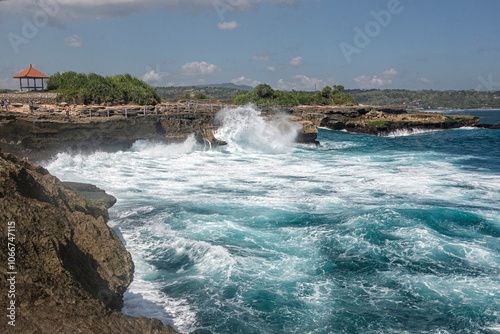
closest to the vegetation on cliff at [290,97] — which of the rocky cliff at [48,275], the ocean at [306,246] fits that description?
the ocean at [306,246]

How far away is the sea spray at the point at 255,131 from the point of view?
3147cm

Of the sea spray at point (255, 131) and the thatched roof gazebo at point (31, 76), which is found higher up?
the thatched roof gazebo at point (31, 76)

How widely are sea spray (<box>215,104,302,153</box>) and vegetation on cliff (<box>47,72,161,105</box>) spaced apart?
957cm

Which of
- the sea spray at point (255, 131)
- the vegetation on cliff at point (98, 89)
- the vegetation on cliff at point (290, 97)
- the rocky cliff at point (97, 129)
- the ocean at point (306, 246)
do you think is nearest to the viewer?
the ocean at point (306, 246)

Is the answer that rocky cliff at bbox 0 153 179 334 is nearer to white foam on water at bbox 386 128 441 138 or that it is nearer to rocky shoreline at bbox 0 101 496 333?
rocky shoreline at bbox 0 101 496 333

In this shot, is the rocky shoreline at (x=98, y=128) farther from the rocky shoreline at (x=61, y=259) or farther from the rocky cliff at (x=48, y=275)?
the rocky cliff at (x=48, y=275)

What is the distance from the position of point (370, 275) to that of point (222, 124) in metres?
26.5

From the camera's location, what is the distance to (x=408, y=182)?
1892cm

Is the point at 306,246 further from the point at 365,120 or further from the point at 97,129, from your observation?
the point at 365,120

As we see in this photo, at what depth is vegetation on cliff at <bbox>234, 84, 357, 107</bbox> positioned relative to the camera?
66.1 metres

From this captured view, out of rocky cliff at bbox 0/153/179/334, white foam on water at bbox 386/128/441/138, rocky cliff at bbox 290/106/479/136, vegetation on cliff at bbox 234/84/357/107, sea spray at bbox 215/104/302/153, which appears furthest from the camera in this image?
vegetation on cliff at bbox 234/84/357/107

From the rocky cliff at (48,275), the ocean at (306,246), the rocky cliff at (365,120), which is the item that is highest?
the rocky cliff at (365,120)

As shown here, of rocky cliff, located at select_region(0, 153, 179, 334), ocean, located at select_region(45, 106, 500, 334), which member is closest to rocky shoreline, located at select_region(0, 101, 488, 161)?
ocean, located at select_region(45, 106, 500, 334)

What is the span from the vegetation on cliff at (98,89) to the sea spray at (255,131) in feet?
31.4
